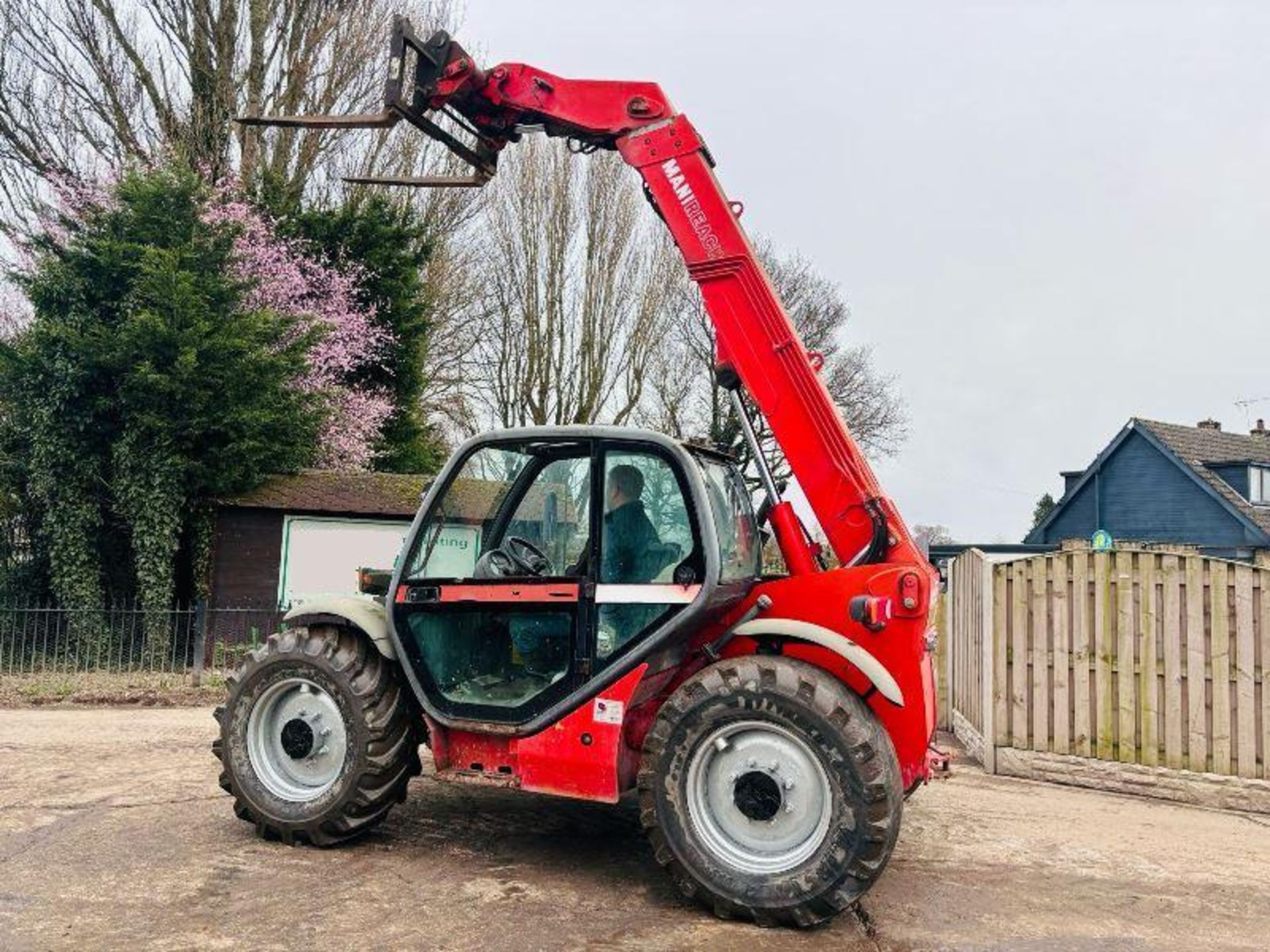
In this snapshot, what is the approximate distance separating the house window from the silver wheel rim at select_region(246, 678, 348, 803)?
104 feet

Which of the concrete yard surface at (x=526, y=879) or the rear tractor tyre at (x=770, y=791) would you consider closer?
the concrete yard surface at (x=526, y=879)

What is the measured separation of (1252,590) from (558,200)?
2156 centimetres

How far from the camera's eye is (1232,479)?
30250 mm

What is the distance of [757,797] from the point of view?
4.17 meters

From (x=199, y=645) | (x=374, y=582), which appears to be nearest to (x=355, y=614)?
(x=374, y=582)

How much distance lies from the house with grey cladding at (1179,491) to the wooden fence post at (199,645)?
78.5ft

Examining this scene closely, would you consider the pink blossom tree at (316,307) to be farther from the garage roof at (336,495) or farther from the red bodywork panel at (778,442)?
the red bodywork panel at (778,442)

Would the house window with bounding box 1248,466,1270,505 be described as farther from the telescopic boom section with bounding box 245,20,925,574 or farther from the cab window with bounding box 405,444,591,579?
the cab window with bounding box 405,444,591,579

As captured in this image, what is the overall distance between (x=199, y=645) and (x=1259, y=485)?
30575 millimetres

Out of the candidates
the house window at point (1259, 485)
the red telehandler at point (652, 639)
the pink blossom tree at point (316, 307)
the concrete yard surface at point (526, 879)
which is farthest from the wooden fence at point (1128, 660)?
the house window at point (1259, 485)

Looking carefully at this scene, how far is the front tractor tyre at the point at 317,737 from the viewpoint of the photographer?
15.5 feet

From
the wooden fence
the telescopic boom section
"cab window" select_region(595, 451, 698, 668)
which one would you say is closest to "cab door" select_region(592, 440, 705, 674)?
"cab window" select_region(595, 451, 698, 668)

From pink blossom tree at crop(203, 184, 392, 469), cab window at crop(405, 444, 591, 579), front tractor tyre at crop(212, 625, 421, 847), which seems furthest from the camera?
pink blossom tree at crop(203, 184, 392, 469)

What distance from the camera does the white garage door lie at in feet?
44.5
